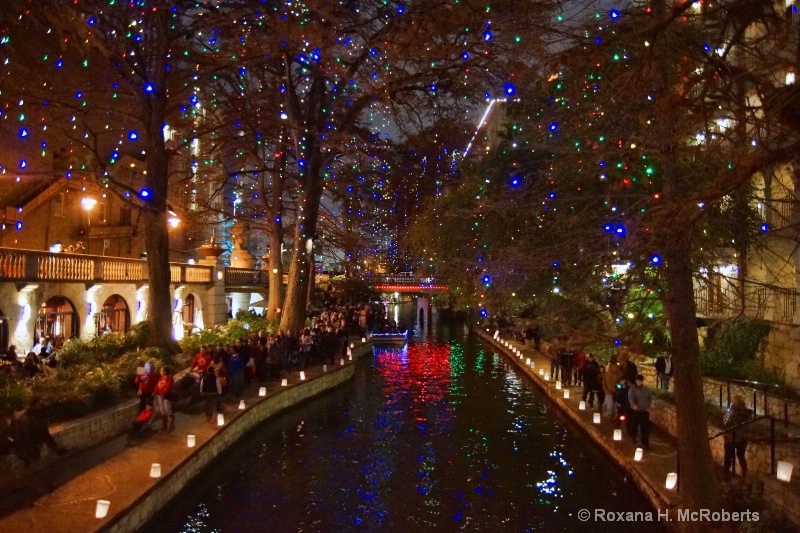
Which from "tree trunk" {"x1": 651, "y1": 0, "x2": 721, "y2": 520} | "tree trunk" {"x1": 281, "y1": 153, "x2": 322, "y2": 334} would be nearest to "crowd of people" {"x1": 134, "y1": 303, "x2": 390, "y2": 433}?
"tree trunk" {"x1": 281, "y1": 153, "x2": 322, "y2": 334}

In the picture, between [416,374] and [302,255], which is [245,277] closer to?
[302,255]

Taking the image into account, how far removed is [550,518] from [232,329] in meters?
18.0

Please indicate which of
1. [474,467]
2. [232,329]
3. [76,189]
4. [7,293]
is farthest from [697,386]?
[76,189]

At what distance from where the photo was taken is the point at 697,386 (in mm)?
9586

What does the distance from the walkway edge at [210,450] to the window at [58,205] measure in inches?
544

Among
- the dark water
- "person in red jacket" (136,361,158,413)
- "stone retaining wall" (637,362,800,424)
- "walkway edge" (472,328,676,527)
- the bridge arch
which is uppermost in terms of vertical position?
the bridge arch

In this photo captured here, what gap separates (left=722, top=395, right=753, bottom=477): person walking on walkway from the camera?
36.5 feet

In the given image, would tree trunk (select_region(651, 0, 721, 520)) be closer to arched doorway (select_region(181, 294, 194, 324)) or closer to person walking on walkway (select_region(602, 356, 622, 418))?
person walking on walkway (select_region(602, 356, 622, 418))

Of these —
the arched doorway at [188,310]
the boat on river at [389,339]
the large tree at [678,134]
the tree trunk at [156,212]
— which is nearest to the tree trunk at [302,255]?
the arched doorway at [188,310]

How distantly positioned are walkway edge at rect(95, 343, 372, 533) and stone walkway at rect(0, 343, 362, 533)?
9 centimetres

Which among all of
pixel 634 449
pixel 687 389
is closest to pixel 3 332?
pixel 634 449

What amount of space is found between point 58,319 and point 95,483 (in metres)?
→ 13.0

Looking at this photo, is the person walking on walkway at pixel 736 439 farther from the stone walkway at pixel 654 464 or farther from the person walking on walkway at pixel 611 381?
the person walking on walkway at pixel 611 381

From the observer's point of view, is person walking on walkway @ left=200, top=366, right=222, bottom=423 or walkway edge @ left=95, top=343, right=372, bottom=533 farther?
person walking on walkway @ left=200, top=366, right=222, bottom=423
